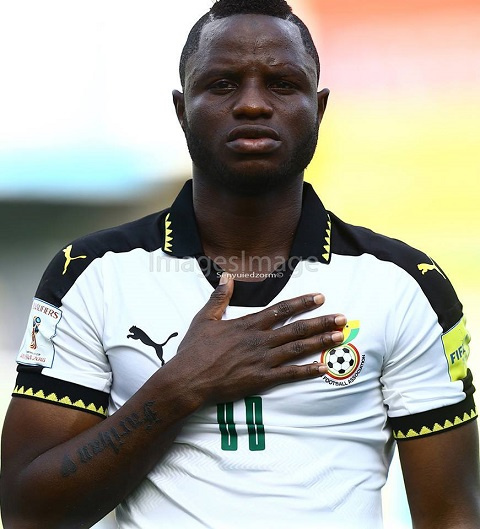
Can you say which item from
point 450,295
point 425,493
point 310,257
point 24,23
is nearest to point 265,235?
point 310,257

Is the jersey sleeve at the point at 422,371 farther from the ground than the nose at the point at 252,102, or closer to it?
closer to it

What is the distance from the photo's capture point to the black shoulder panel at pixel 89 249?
6.51 ft

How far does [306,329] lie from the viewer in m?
1.89

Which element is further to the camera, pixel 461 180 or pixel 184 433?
pixel 461 180

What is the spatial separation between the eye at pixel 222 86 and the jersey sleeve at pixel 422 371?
1.72ft

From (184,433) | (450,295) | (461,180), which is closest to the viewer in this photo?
(184,433)

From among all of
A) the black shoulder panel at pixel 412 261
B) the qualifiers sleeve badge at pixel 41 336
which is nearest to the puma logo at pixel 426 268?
the black shoulder panel at pixel 412 261

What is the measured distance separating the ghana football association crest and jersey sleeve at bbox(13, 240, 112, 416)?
43 cm

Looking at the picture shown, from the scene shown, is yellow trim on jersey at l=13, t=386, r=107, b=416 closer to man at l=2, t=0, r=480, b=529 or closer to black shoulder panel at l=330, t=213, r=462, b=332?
man at l=2, t=0, r=480, b=529

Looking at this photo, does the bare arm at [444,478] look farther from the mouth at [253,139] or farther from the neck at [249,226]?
the mouth at [253,139]

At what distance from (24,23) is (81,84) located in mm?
543

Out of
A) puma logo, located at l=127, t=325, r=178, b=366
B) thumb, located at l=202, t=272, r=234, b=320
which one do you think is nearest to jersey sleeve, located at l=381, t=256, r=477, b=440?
thumb, located at l=202, t=272, r=234, b=320

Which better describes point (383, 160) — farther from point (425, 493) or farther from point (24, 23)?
point (425, 493)

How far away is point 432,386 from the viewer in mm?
1941
